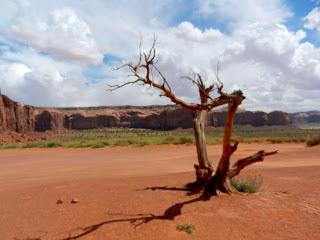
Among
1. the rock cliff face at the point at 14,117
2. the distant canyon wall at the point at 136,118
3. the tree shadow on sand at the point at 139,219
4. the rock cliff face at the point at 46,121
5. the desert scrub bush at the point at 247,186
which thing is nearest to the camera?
the tree shadow on sand at the point at 139,219

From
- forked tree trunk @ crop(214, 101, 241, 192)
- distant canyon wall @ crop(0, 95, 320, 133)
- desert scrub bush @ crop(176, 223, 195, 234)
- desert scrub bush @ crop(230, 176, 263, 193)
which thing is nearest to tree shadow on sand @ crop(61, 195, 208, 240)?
desert scrub bush @ crop(176, 223, 195, 234)

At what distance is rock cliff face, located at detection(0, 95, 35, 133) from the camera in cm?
5789

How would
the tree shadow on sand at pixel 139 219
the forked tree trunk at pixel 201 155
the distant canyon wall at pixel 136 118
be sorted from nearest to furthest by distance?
the tree shadow on sand at pixel 139 219, the forked tree trunk at pixel 201 155, the distant canyon wall at pixel 136 118

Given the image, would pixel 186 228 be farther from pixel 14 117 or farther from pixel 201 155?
pixel 14 117

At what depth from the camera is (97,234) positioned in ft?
24.8

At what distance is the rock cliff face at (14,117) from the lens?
57.9 metres

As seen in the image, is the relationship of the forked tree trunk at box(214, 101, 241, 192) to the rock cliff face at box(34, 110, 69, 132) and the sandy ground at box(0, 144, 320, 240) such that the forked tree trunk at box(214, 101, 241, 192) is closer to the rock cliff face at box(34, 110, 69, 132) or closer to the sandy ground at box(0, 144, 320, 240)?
the sandy ground at box(0, 144, 320, 240)

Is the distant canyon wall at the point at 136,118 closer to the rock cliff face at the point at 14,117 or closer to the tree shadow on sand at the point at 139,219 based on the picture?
the rock cliff face at the point at 14,117

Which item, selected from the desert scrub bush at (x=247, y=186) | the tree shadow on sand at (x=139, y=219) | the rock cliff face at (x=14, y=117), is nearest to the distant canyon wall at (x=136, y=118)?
the rock cliff face at (x=14, y=117)

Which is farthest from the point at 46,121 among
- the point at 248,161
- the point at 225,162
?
the point at 225,162

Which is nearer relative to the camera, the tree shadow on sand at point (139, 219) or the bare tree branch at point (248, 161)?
the tree shadow on sand at point (139, 219)

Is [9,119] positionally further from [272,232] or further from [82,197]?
[272,232]

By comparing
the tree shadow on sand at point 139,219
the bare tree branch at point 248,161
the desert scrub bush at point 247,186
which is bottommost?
the tree shadow on sand at point 139,219

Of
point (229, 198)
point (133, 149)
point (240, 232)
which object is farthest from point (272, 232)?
point (133, 149)
